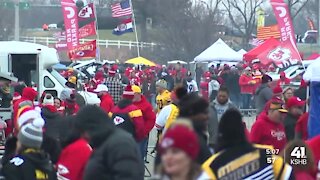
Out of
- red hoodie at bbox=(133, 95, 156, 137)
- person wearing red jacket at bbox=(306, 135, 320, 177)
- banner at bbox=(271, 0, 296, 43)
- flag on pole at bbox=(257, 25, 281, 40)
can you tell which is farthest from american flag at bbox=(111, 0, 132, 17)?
person wearing red jacket at bbox=(306, 135, 320, 177)

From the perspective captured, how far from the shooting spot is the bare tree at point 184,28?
60656 mm

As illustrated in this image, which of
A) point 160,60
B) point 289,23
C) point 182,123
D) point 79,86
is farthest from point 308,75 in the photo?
point 160,60

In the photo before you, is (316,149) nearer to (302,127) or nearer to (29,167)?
A: (29,167)

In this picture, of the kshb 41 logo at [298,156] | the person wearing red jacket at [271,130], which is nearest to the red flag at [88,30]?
the person wearing red jacket at [271,130]

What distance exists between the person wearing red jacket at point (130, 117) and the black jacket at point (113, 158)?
22.9ft

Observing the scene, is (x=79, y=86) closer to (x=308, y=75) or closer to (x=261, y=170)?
(x=308, y=75)

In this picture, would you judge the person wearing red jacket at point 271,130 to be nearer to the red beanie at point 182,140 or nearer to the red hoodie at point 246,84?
the red beanie at point 182,140

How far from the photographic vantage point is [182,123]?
5543mm

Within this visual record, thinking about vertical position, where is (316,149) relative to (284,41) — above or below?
below

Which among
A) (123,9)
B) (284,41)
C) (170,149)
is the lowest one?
(170,149)

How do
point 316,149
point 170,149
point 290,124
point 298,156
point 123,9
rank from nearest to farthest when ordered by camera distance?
point 170,149, point 298,156, point 316,149, point 290,124, point 123,9

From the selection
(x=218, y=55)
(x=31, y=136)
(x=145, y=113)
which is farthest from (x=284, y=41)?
(x=31, y=136)

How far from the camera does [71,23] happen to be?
3684cm

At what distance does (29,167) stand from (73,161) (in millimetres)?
393
